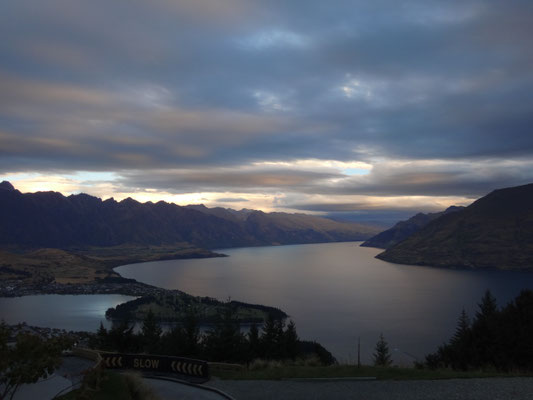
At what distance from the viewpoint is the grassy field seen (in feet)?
84.0

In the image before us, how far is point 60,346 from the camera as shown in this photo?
13.5 m

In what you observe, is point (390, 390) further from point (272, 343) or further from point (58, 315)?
point (58, 315)

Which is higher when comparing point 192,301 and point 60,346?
point 60,346

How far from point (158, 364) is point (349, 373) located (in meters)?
14.8

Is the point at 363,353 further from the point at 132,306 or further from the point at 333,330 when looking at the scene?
the point at 132,306

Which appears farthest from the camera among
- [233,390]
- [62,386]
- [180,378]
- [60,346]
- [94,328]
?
[94,328]

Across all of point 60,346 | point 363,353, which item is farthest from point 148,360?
point 363,353

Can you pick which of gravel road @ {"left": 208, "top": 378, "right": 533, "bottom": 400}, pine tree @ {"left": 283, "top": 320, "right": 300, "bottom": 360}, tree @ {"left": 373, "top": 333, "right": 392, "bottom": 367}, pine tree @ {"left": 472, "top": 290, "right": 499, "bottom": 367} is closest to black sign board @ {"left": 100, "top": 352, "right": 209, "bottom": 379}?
gravel road @ {"left": 208, "top": 378, "right": 533, "bottom": 400}

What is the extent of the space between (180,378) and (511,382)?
2168 cm

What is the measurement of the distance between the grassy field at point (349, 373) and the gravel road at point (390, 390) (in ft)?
3.43

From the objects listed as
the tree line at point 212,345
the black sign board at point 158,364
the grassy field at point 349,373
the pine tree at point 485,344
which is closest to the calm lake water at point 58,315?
the tree line at point 212,345

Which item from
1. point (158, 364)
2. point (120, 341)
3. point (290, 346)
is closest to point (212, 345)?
point (120, 341)

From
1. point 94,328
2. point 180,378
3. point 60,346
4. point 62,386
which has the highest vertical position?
point 60,346

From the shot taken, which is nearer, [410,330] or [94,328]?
[410,330]
